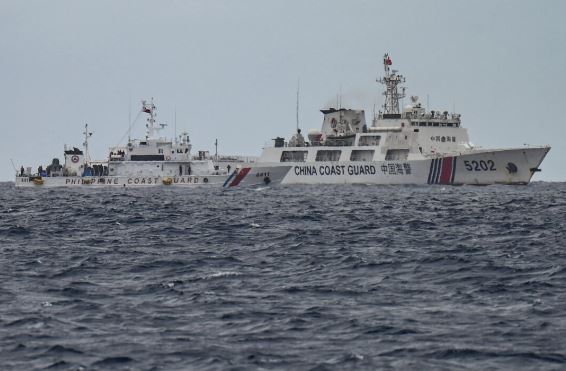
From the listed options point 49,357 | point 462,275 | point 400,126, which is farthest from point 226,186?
point 49,357

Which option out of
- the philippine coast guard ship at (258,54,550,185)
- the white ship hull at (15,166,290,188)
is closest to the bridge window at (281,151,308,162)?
the philippine coast guard ship at (258,54,550,185)

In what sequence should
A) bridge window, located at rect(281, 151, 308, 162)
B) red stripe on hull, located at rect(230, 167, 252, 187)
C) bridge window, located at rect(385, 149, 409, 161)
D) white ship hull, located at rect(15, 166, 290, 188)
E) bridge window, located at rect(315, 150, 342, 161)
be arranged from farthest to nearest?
bridge window, located at rect(281, 151, 308, 162), bridge window, located at rect(315, 150, 342, 161), white ship hull, located at rect(15, 166, 290, 188), red stripe on hull, located at rect(230, 167, 252, 187), bridge window, located at rect(385, 149, 409, 161)

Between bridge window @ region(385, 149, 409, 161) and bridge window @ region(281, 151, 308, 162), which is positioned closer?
bridge window @ region(385, 149, 409, 161)

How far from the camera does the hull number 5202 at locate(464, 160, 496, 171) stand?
8506cm

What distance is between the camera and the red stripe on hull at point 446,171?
85.2m

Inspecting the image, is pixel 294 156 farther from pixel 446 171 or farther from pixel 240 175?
pixel 446 171

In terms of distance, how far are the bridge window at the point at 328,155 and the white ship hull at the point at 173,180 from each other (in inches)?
152

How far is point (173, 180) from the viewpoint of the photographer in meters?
96.9

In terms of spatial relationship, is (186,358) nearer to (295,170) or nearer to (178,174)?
(295,170)

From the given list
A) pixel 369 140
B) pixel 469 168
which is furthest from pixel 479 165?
pixel 369 140

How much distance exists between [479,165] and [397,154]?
8331 mm

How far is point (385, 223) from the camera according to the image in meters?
37.2

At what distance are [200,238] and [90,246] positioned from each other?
4.04 metres

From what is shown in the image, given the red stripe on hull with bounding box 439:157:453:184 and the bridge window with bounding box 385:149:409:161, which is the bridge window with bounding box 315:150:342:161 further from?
the red stripe on hull with bounding box 439:157:453:184
